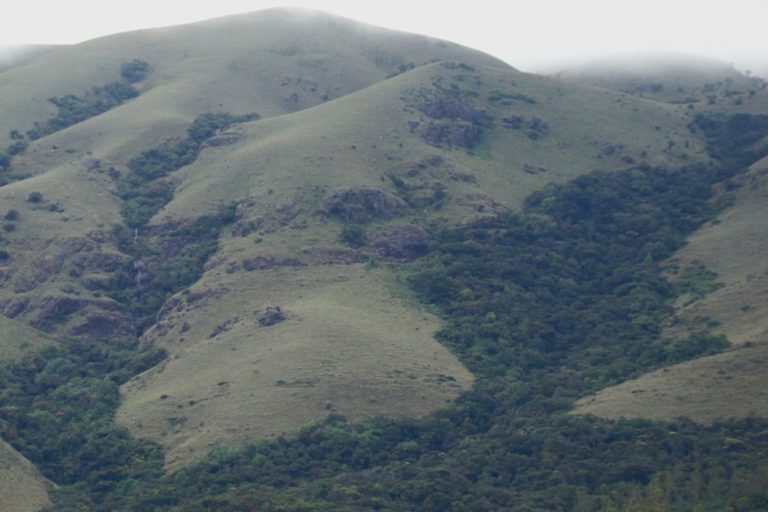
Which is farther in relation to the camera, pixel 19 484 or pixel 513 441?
pixel 513 441

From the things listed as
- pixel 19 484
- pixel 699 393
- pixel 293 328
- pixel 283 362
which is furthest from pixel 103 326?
pixel 699 393

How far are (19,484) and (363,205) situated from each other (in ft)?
228

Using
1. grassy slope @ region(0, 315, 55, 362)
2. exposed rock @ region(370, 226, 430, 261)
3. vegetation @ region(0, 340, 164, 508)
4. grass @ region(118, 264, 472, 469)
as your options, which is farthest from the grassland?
grassy slope @ region(0, 315, 55, 362)

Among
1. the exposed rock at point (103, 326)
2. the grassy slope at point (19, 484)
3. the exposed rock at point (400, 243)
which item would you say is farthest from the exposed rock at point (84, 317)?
the exposed rock at point (400, 243)

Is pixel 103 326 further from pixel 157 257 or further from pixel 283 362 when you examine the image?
pixel 283 362

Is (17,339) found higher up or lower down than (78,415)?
higher up

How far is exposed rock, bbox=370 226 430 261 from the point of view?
183m

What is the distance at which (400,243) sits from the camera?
184875 millimetres

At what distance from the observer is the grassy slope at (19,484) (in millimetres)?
127188

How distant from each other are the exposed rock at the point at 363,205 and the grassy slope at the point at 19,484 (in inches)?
2398

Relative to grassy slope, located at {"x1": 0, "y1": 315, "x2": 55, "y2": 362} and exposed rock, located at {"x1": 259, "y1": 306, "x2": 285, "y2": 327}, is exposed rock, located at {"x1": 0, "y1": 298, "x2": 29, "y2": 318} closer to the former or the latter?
grassy slope, located at {"x1": 0, "y1": 315, "x2": 55, "y2": 362}

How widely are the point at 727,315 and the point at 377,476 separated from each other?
1838 inches

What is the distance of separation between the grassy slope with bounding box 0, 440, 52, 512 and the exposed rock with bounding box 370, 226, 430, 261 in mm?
60565

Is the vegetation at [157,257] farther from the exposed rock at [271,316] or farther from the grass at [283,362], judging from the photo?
the exposed rock at [271,316]
